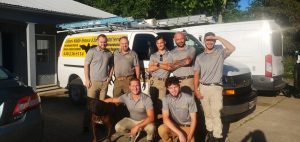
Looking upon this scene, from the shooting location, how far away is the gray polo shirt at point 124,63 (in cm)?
647

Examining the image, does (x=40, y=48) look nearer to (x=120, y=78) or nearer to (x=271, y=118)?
(x=120, y=78)

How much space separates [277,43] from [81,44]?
19.2 feet

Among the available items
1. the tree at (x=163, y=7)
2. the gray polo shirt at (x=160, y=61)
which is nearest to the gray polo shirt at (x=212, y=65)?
the gray polo shirt at (x=160, y=61)

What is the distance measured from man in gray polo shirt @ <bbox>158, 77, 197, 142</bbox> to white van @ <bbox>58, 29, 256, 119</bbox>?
1634 mm

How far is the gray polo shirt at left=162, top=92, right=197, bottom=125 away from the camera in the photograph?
503 centimetres

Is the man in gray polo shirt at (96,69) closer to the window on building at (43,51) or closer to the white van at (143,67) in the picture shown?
the white van at (143,67)

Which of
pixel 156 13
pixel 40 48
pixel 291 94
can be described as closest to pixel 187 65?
pixel 291 94

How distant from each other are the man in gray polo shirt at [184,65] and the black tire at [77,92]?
145 inches

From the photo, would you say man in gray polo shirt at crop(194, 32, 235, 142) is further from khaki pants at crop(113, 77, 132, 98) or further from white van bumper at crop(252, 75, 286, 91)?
white van bumper at crop(252, 75, 286, 91)

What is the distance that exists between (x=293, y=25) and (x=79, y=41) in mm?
15524

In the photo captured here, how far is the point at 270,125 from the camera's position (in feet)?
23.3

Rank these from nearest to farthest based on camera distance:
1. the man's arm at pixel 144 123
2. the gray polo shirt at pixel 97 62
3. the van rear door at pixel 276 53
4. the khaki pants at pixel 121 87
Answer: the man's arm at pixel 144 123 < the gray polo shirt at pixel 97 62 < the khaki pants at pixel 121 87 < the van rear door at pixel 276 53

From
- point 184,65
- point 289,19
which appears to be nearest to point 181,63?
point 184,65

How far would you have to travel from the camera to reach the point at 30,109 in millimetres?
4012
